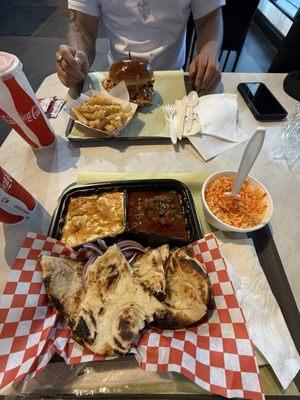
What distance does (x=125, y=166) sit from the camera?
1.45 metres

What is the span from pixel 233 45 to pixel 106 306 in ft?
11.1

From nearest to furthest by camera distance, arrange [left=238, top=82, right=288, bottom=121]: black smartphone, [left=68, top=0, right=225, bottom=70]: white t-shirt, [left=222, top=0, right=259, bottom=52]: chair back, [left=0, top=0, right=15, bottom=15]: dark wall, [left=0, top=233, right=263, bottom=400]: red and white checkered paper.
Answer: [left=0, top=233, right=263, bottom=400]: red and white checkered paper
[left=238, top=82, right=288, bottom=121]: black smartphone
[left=68, top=0, right=225, bottom=70]: white t-shirt
[left=222, top=0, right=259, bottom=52]: chair back
[left=0, top=0, right=15, bottom=15]: dark wall

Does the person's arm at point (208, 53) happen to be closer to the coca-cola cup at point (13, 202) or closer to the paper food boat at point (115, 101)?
the paper food boat at point (115, 101)

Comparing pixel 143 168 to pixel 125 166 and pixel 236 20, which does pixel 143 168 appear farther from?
pixel 236 20

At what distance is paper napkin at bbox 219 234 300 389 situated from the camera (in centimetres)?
84

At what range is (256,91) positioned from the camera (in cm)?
180

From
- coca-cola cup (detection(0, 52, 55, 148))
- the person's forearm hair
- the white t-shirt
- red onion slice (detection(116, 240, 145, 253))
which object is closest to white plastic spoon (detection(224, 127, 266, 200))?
red onion slice (detection(116, 240, 145, 253))

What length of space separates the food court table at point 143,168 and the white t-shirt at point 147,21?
36.4 inches

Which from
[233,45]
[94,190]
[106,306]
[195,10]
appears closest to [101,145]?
[94,190]

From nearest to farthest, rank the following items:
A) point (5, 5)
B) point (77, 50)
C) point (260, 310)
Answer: point (260, 310), point (77, 50), point (5, 5)

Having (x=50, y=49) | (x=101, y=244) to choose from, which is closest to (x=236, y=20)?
(x=101, y=244)

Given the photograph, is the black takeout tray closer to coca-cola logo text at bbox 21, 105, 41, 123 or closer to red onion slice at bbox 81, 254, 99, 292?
red onion slice at bbox 81, 254, 99, 292

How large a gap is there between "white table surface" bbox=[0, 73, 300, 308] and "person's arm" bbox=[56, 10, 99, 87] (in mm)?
274

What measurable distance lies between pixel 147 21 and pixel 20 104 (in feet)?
4.46
